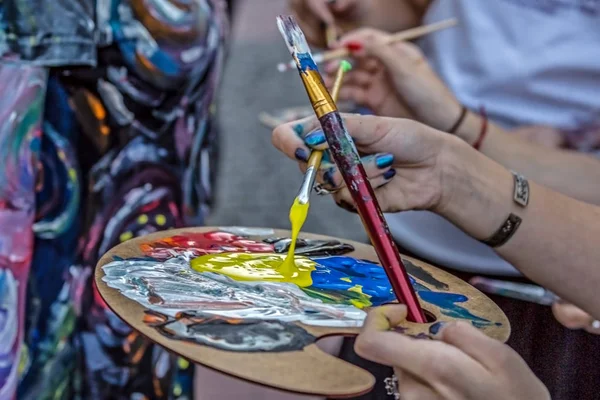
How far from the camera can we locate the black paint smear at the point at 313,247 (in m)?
0.86

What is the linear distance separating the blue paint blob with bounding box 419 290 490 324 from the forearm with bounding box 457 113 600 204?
59cm

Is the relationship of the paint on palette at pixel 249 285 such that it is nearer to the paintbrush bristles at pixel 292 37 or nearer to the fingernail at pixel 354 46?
the paintbrush bristles at pixel 292 37

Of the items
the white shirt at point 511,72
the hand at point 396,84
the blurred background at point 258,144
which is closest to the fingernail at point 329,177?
the white shirt at point 511,72

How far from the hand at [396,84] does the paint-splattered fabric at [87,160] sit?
40 cm

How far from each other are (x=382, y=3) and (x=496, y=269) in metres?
0.67

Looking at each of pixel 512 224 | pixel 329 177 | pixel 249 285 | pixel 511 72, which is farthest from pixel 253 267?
pixel 511 72

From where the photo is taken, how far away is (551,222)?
3.22 ft

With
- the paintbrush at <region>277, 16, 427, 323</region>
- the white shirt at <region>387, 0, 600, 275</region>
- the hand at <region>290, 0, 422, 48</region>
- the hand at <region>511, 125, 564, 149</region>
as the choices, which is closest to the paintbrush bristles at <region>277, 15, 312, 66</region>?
the paintbrush at <region>277, 16, 427, 323</region>

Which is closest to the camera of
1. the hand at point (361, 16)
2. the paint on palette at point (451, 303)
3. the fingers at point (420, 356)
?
the fingers at point (420, 356)

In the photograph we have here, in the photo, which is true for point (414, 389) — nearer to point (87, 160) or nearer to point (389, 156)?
point (389, 156)

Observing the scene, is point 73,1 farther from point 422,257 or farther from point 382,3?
point 382,3

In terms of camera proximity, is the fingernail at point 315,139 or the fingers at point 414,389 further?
the fingernail at point 315,139

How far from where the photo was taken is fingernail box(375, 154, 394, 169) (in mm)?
896

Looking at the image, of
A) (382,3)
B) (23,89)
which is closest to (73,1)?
(23,89)
